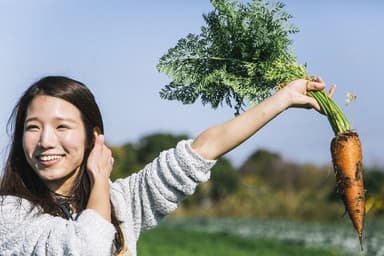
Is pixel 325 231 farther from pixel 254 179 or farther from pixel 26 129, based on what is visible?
pixel 254 179

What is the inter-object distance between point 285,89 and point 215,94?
0.33 meters

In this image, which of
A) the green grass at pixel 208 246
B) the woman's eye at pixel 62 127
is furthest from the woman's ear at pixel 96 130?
the green grass at pixel 208 246

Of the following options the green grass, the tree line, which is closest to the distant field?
A: the green grass

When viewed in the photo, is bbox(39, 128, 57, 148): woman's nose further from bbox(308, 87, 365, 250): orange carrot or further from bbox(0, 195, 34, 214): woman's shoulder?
bbox(308, 87, 365, 250): orange carrot

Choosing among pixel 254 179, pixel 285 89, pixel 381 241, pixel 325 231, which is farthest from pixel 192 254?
pixel 254 179

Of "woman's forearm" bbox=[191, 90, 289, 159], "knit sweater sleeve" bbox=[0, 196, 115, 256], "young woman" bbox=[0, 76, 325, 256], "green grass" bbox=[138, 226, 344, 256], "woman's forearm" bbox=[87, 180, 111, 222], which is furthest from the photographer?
"green grass" bbox=[138, 226, 344, 256]

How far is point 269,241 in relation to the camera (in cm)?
1341

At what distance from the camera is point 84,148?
3.23 metres

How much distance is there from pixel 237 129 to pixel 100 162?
54 centimetres

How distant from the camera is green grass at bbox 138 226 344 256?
34.7ft

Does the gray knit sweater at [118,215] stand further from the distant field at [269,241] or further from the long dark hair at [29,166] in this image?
the distant field at [269,241]

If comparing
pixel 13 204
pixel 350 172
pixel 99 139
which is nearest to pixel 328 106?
pixel 350 172

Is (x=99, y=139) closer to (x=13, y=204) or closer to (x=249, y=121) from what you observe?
(x=13, y=204)

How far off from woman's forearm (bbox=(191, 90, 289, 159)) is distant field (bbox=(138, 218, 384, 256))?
6.82 meters
